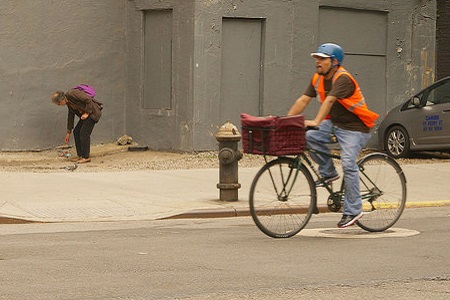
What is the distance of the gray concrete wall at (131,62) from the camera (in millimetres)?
19516

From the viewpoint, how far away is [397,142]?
2011 cm

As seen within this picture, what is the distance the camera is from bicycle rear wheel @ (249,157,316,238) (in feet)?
33.0

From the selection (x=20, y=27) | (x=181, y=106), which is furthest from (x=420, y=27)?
(x=20, y=27)

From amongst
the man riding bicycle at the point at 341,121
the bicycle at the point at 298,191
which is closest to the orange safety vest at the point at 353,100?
the man riding bicycle at the point at 341,121

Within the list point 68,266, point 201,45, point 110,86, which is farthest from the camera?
point 110,86

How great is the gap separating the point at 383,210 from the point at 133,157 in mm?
9253

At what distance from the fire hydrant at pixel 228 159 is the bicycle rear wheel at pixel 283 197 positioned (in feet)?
9.30

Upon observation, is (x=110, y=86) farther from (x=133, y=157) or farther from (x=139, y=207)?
(x=139, y=207)

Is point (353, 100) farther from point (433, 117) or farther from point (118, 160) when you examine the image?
point (433, 117)

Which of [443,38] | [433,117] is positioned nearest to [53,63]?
[433,117]

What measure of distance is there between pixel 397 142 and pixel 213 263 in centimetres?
1191

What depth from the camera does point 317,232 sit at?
1074 centimetres

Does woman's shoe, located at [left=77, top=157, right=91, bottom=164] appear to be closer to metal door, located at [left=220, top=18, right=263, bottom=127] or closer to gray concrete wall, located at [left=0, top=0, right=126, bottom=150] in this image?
gray concrete wall, located at [left=0, top=0, right=126, bottom=150]

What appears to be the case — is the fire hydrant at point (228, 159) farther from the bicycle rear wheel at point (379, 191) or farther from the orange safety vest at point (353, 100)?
the orange safety vest at point (353, 100)
